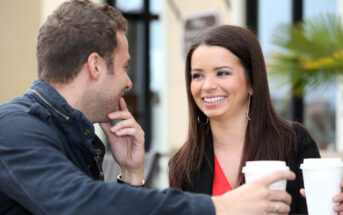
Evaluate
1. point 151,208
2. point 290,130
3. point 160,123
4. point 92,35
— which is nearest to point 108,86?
point 92,35

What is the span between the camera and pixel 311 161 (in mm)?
1064

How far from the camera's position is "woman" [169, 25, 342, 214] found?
5.98ft

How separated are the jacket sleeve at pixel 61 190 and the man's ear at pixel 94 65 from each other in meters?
0.27

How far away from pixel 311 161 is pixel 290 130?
0.83 m

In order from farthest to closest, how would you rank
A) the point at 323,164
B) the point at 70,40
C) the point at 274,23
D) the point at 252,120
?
the point at 274,23, the point at 252,120, the point at 70,40, the point at 323,164

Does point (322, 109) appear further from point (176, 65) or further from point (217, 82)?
point (217, 82)

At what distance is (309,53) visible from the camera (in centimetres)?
399

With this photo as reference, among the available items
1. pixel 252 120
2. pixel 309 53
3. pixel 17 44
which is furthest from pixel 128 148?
pixel 309 53

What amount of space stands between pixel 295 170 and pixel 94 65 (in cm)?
98

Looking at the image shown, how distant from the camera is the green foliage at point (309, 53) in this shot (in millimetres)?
3889

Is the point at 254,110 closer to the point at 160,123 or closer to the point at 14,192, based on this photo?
the point at 14,192

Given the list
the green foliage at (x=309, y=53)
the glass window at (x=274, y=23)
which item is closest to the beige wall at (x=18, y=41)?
the green foliage at (x=309, y=53)

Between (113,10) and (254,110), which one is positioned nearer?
(113,10)

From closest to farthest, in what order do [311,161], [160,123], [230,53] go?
[311,161], [230,53], [160,123]
